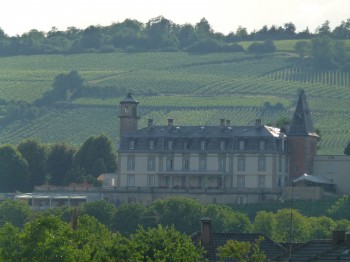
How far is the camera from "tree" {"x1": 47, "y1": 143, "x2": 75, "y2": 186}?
563ft

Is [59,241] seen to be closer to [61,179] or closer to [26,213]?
[26,213]

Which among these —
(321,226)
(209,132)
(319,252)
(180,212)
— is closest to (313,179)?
(209,132)

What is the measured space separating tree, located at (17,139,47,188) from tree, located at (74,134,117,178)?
2433 mm

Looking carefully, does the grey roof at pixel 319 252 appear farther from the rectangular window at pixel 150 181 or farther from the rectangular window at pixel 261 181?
the rectangular window at pixel 150 181

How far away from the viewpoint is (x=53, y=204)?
6383 inches

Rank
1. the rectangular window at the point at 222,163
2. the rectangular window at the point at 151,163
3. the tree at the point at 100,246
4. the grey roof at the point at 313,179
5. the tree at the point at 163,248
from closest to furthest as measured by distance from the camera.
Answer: the tree at the point at 163,248
the tree at the point at 100,246
the grey roof at the point at 313,179
the rectangular window at the point at 222,163
the rectangular window at the point at 151,163

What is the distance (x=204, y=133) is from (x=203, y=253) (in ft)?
249

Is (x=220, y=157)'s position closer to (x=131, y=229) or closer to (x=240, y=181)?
(x=240, y=181)

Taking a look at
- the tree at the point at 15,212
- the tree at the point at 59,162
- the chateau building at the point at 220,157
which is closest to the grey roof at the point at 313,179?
the chateau building at the point at 220,157

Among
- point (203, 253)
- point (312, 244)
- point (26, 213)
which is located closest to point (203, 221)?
point (203, 253)

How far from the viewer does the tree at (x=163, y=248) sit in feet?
255

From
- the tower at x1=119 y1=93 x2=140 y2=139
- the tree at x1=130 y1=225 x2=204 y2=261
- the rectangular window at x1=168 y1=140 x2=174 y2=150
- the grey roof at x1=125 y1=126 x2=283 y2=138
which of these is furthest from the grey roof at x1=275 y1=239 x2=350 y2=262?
the tower at x1=119 y1=93 x2=140 y2=139

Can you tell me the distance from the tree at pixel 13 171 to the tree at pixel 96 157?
12.7ft

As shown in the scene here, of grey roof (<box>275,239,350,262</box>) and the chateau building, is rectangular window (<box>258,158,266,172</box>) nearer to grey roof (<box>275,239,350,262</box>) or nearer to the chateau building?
the chateau building
